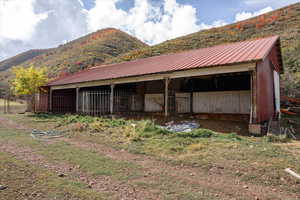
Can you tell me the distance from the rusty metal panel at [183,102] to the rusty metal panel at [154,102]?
1.39 m

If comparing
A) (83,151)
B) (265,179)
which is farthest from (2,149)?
(265,179)

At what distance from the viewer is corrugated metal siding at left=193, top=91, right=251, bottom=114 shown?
1155 cm

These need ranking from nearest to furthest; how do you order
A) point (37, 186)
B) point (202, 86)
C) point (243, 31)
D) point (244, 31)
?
1. point (37, 186)
2. point (202, 86)
3. point (244, 31)
4. point (243, 31)

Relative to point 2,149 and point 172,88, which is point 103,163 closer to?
point 2,149

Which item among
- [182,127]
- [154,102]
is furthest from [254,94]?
[154,102]

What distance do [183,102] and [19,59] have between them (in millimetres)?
85992

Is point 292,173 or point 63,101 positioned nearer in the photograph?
point 292,173

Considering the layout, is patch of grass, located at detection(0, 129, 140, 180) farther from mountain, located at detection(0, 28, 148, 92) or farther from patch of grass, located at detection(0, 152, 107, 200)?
mountain, located at detection(0, 28, 148, 92)

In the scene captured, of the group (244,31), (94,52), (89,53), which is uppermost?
(244,31)

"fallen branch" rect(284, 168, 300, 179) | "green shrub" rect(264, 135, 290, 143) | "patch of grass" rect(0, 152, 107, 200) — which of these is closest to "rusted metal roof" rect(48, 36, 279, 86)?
"green shrub" rect(264, 135, 290, 143)

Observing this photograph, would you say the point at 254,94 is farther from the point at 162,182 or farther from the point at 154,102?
the point at 154,102

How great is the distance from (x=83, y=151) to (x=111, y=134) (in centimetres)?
248

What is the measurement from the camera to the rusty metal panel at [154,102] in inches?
592

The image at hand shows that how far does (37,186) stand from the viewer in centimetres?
341
